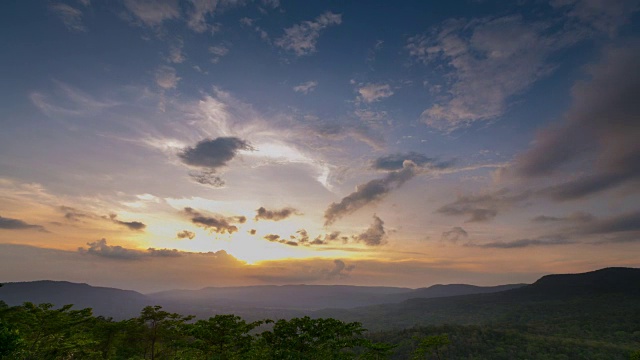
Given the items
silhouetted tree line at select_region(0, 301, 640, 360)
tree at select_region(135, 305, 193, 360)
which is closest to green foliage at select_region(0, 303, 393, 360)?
silhouetted tree line at select_region(0, 301, 640, 360)

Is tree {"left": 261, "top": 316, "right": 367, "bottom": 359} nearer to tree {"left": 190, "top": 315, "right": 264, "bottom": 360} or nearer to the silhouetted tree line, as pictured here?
the silhouetted tree line

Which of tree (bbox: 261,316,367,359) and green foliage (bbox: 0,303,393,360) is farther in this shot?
tree (bbox: 261,316,367,359)

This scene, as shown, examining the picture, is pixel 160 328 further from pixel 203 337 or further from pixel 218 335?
pixel 218 335

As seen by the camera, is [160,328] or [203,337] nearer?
[203,337]

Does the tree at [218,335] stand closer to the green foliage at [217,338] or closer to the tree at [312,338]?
the green foliage at [217,338]

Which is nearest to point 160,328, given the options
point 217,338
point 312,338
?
point 217,338

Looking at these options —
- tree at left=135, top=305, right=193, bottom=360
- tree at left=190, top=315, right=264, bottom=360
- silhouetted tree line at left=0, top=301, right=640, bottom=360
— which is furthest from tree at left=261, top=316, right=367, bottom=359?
tree at left=135, top=305, right=193, bottom=360

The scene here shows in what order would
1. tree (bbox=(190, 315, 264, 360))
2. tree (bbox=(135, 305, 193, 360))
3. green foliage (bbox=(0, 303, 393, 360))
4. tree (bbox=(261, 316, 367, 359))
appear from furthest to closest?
tree (bbox=(135, 305, 193, 360)), tree (bbox=(261, 316, 367, 359)), green foliage (bbox=(0, 303, 393, 360)), tree (bbox=(190, 315, 264, 360))

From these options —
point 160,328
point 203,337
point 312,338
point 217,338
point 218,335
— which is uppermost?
point 218,335

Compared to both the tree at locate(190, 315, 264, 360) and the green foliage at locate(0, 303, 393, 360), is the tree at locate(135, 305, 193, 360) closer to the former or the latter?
the tree at locate(190, 315, 264, 360)

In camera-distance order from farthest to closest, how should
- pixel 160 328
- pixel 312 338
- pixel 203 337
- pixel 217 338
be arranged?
pixel 160 328 < pixel 312 338 < pixel 217 338 < pixel 203 337

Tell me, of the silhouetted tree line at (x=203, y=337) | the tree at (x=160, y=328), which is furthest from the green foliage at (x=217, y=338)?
the tree at (x=160, y=328)

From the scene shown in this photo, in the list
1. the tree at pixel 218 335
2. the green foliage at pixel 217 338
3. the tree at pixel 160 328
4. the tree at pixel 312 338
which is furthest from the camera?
the tree at pixel 160 328

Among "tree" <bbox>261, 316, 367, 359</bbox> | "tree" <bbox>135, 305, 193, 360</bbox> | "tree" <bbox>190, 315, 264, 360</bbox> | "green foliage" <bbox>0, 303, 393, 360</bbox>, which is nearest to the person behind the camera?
"tree" <bbox>190, 315, 264, 360</bbox>
